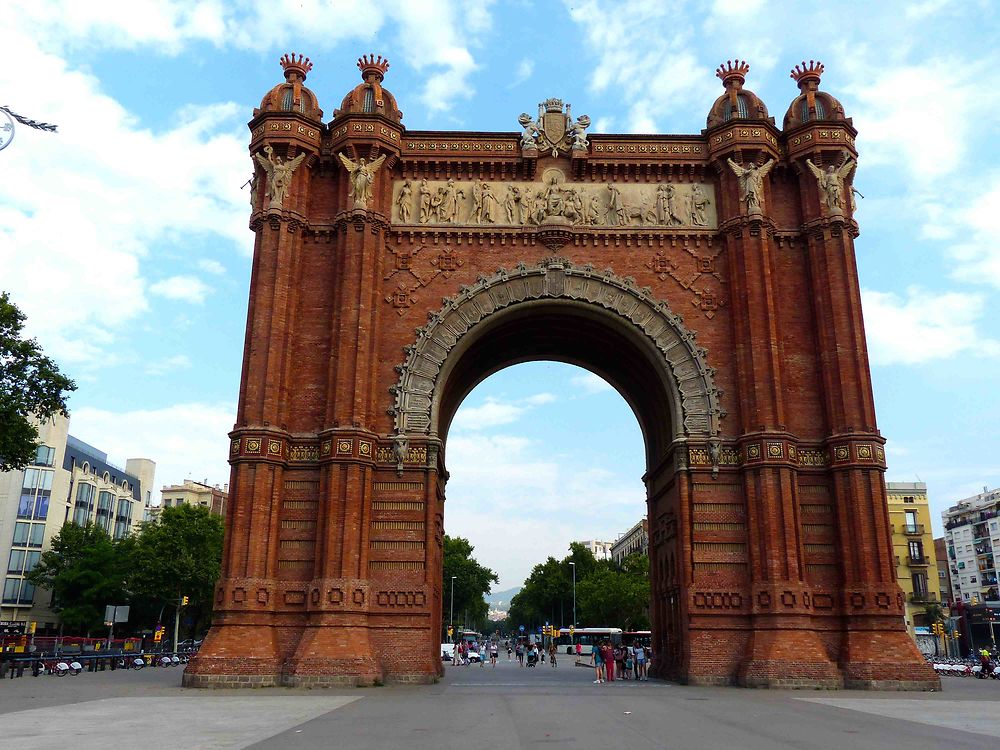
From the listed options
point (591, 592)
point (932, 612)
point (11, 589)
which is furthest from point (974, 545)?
point (11, 589)

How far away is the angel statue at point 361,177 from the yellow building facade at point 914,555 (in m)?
64.5

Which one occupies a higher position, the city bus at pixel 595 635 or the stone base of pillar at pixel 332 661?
the stone base of pillar at pixel 332 661

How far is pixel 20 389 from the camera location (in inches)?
1245

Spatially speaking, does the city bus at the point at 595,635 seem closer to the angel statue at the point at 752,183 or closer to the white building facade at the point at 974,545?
the angel statue at the point at 752,183

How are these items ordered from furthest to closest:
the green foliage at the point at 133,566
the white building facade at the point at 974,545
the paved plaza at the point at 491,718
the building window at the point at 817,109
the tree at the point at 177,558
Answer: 1. the white building facade at the point at 974,545
2. the green foliage at the point at 133,566
3. the tree at the point at 177,558
4. the building window at the point at 817,109
5. the paved plaza at the point at 491,718

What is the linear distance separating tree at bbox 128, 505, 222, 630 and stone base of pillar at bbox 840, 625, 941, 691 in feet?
160

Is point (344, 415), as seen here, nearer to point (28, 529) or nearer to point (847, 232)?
point (847, 232)

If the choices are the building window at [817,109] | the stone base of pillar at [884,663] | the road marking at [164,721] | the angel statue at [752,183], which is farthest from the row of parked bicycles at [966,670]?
the road marking at [164,721]

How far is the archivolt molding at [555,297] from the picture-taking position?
2839cm

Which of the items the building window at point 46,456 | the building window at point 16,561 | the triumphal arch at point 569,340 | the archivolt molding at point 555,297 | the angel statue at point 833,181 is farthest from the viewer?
the building window at point 46,456

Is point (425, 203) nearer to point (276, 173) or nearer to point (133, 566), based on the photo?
point (276, 173)

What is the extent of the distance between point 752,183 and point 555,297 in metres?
8.33

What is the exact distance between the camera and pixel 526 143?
101 feet

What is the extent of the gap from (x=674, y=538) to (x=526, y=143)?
15.7 meters
